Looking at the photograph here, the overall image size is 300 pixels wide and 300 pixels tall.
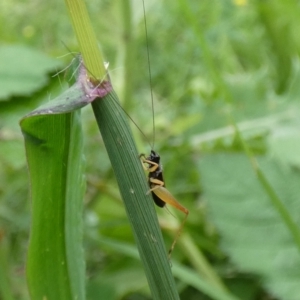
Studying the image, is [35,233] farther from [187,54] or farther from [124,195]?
[187,54]

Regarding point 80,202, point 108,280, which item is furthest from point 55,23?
point 80,202

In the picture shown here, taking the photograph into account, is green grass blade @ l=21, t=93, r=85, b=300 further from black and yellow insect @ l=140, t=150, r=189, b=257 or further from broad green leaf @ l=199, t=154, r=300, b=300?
broad green leaf @ l=199, t=154, r=300, b=300

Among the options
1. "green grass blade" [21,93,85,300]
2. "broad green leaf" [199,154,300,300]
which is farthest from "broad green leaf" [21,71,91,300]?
"broad green leaf" [199,154,300,300]

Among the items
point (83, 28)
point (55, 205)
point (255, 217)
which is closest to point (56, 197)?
point (55, 205)

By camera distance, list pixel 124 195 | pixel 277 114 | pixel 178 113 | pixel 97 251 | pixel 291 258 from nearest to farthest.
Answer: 1. pixel 124 195
2. pixel 291 258
3. pixel 97 251
4. pixel 277 114
5. pixel 178 113

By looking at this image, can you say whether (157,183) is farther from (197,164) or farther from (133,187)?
(197,164)

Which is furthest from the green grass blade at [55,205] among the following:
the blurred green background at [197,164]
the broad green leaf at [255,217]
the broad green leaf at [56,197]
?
the broad green leaf at [255,217]

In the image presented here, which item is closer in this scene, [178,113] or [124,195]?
[124,195]

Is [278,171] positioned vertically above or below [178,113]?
below
